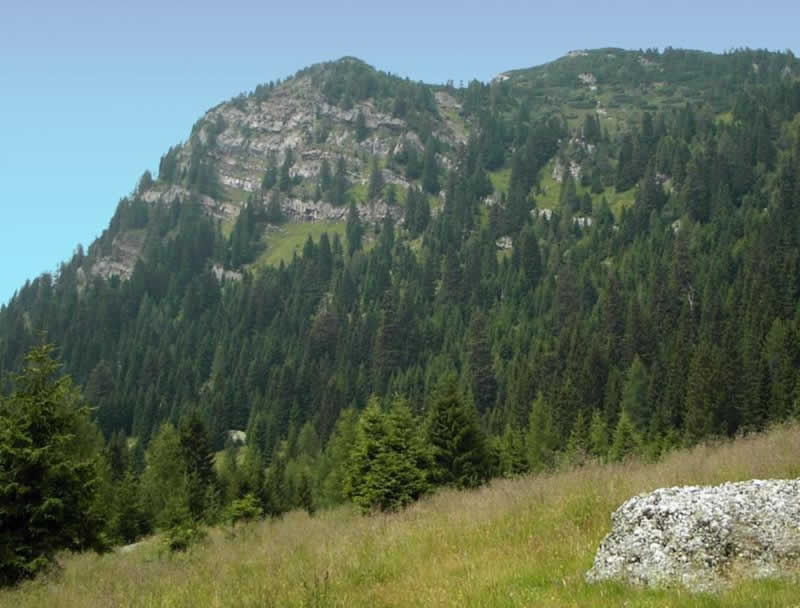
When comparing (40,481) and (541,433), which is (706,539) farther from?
(541,433)

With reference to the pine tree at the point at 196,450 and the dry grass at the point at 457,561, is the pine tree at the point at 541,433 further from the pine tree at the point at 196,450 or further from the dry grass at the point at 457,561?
the dry grass at the point at 457,561

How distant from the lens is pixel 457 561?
10062 millimetres

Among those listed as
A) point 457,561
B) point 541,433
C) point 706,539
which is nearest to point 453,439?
point 457,561

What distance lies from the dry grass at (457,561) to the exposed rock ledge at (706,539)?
1.07 feet

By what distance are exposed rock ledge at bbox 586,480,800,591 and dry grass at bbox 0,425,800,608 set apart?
1.07ft

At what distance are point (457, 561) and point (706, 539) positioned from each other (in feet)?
12.2

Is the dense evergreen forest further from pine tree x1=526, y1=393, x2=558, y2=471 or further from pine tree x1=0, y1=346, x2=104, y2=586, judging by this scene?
pine tree x1=0, y1=346, x2=104, y2=586

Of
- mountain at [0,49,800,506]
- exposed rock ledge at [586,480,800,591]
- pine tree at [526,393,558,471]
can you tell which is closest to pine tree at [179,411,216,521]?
mountain at [0,49,800,506]

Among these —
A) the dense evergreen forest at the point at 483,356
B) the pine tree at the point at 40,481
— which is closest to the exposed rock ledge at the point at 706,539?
the pine tree at the point at 40,481

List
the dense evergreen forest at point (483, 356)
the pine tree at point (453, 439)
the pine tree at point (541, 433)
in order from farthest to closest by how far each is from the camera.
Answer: the pine tree at point (541, 433) → the dense evergreen forest at point (483, 356) → the pine tree at point (453, 439)

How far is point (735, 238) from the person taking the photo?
135625 mm

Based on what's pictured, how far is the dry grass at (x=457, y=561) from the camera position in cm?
802

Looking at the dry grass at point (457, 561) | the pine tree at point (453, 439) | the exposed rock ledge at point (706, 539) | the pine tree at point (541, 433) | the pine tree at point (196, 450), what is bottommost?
the pine tree at point (541, 433)

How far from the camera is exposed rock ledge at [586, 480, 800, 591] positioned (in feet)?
24.8
